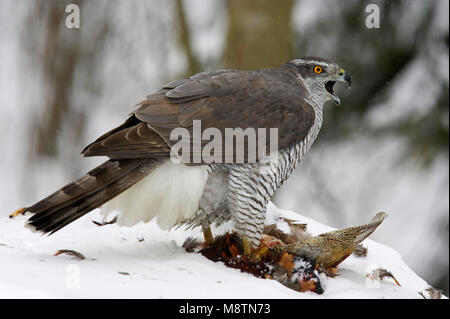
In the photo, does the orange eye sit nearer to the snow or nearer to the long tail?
the snow

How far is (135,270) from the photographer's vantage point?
8.33 ft

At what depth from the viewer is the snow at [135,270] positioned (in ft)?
7.22

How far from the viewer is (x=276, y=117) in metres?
3.14

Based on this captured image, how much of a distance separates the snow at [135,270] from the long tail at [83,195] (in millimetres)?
174

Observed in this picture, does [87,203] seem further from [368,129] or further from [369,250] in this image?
[368,129]

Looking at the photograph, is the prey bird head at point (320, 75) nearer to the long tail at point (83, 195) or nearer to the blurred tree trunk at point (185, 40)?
the long tail at point (83, 195)

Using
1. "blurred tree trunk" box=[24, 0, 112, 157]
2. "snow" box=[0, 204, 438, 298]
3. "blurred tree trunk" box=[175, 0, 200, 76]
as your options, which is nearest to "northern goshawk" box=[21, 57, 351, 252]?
"snow" box=[0, 204, 438, 298]

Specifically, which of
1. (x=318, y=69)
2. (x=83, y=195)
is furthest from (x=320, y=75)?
(x=83, y=195)

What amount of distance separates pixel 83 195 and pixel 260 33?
9.69ft

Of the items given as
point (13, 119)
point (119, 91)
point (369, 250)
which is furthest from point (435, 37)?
point (13, 119)

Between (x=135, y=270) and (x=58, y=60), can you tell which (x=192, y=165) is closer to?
(x=135, y=270)

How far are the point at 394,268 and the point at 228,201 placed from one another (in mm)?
1148

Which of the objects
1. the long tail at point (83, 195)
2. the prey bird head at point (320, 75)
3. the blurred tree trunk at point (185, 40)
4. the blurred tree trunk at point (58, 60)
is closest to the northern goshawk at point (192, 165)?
the long tail at point (83, 195)

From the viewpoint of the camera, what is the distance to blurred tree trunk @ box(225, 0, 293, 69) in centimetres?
507
